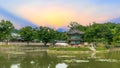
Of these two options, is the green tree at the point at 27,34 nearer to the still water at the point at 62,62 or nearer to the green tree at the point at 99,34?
the green tree at the point at 99,34

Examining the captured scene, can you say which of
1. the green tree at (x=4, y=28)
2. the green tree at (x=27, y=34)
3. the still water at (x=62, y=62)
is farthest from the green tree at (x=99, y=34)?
the still water at (x=62, y=62)

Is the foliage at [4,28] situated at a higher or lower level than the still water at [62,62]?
higher

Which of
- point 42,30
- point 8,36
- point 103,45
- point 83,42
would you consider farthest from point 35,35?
point 103,45

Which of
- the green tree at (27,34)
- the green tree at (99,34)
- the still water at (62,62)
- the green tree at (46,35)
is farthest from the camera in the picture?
the green tree at (99,34)

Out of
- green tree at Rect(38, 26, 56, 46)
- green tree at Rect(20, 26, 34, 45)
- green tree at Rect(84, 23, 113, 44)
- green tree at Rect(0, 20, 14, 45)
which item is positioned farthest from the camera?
green tree at Rect(84, 23, 113, 44)

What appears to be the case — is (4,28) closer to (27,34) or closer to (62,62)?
(27,34)

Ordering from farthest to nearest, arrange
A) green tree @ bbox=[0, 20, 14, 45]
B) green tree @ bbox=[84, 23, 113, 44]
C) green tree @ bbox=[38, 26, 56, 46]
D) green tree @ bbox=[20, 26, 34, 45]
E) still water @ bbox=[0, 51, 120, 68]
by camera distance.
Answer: green tree @ bbox=[84, 23, 113, 44] < green tree @ bbox=[20, 26, 34, 45] < green tree @ bbox=[38, 26, 56, 46] < green tree @ bbox=[0, 20, 14, 45] < still water @ bbox=[0, 51, 120, 68]

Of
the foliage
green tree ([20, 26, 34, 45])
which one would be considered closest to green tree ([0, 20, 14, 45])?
the foliage

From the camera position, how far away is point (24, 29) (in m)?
82.1

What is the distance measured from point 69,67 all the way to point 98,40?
1844 inches

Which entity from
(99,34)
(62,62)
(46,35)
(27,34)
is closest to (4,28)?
(27,34)

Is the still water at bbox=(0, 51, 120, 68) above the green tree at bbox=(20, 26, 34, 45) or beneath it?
beneath

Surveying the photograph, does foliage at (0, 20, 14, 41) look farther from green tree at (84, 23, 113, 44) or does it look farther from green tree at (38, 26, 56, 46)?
green tree at (84, 23, 113, 44)

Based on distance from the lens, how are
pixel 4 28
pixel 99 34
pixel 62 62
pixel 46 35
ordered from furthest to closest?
pixel 99 34 < pixel 46 35 < pixel 4 28 < pixel 62 62
